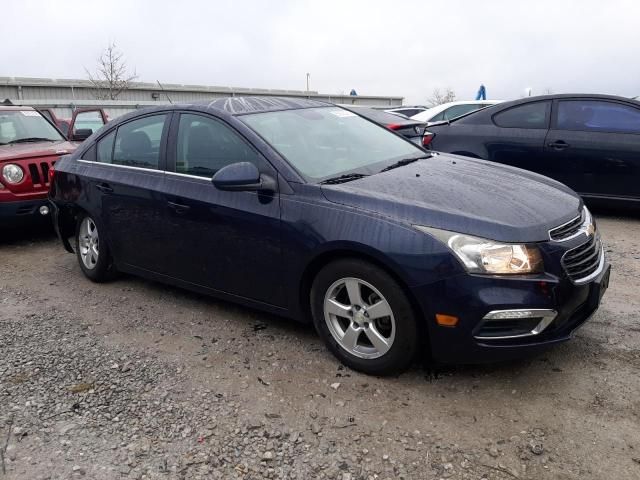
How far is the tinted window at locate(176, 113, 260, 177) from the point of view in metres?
3.79

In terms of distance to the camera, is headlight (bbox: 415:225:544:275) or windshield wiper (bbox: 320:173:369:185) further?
windshield wiper (bbox: 320:173:369:185)

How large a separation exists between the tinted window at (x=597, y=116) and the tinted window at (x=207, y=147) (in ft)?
14.8

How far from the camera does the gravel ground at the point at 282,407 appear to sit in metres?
2.58

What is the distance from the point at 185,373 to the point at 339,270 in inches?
44.6

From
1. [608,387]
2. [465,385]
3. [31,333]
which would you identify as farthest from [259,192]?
[608,387]

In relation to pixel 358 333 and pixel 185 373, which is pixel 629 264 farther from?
pixel 185 373

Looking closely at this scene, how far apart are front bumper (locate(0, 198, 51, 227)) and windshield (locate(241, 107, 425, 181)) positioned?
140 inches

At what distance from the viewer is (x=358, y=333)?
10.7ft

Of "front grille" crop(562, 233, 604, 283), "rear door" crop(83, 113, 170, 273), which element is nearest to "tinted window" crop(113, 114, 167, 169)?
"rear door" crop(83, 113, 170, 273)

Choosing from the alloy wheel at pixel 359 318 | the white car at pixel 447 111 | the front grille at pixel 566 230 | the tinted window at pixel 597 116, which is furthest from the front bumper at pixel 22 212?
the white car at pixel 447 111

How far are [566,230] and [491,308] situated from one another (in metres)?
0.71

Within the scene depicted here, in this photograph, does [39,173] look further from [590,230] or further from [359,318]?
[590,230]

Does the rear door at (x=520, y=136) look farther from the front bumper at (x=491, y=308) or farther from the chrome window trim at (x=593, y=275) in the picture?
the front bumper at (x=491, y=308)

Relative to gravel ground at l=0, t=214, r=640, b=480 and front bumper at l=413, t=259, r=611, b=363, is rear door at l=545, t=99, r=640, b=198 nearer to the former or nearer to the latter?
gravel ground at l=0, t=214, r=640, b=480
